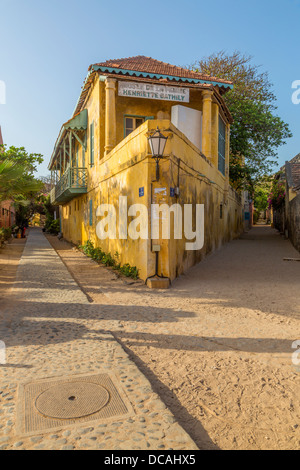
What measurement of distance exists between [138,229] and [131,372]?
4968mm

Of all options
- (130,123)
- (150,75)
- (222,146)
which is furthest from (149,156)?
(222,146)

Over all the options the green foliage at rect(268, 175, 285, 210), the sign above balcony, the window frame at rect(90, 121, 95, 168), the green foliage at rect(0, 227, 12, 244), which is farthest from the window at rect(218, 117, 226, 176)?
the green foliage at rect(0, 227, 12, 244)

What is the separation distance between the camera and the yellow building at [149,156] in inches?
286

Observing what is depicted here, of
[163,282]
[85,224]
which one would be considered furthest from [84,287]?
[85,224]

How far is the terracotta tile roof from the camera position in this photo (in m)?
10.4

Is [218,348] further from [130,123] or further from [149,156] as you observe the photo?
[130,123]

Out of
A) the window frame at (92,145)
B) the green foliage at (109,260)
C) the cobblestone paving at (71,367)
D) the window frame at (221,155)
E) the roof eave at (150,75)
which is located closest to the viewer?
the cobblestone paving at (71,367)

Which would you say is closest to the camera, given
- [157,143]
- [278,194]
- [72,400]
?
[72,400]

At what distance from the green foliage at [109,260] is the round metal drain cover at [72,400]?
16.9 ft

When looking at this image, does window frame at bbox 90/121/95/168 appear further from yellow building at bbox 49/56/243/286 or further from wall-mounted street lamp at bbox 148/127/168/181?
wall-mounted street lamp at bbox 148/127/168/181

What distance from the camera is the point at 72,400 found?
257 cm

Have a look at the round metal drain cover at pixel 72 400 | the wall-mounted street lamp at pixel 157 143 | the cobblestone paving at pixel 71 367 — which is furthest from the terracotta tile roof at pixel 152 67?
the round metal drain cover at pixel 72 400

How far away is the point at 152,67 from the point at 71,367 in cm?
1079

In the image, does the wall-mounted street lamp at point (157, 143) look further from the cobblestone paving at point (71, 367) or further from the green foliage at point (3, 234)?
the green foliage at point (3, 234)
